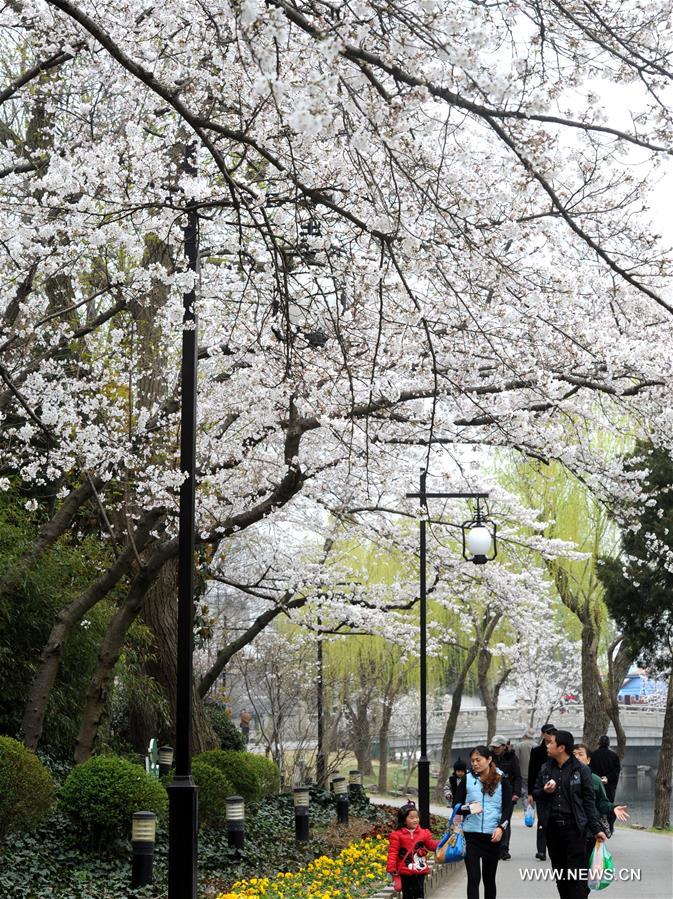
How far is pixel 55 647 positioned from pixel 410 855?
4.99 m

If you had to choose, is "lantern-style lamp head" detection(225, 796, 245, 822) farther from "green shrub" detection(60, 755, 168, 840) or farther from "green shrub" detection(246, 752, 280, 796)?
"green shrub" detection(246, 752, 280, 796)

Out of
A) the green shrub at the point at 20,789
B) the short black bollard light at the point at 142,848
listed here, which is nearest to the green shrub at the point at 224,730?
the green shrub at the point at 20,789

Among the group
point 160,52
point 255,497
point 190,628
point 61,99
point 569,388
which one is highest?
point 61,99

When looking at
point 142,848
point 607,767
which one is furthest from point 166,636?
point 142,848

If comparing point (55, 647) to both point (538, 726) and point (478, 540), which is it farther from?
point (538, 726)

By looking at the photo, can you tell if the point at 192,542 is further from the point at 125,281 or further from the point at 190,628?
the point at 125,281

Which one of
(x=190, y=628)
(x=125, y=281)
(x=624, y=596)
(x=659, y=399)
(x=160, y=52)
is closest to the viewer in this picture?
(x=190, y=628)

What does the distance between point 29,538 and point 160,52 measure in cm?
805

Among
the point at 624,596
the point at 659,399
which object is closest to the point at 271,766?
the point at 624,596

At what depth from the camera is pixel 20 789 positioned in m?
9.98

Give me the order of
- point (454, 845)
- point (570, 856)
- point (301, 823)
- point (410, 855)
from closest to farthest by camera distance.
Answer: point (570, 856)
point (454, 845)
point (410, 855)
point (301, 823)

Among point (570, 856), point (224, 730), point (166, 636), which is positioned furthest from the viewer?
point (224, 730)

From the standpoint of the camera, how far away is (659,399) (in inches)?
454

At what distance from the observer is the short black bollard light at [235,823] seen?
39.7 feet
